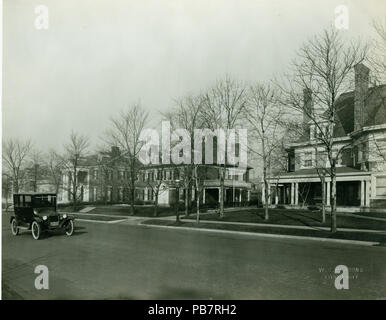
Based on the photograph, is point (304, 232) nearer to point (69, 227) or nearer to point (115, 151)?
point (69, 227)

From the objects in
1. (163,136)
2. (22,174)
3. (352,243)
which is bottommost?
(352,243)

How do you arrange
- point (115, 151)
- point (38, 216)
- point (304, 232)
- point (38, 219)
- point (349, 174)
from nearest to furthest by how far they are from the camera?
point (38, 219), point (38, 216), point (304, 232), point (349, 174), point (115, 151)

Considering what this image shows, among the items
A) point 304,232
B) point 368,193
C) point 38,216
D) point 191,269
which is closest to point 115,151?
point 38,216

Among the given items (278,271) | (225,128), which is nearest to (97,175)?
(225,128)

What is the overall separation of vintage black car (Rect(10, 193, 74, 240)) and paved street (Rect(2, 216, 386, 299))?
104 cm

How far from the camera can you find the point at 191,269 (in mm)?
9203

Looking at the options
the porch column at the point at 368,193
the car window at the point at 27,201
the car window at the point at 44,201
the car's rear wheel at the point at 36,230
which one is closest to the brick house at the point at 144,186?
the porch column at the point at 368,193

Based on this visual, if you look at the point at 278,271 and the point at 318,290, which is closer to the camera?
the point at 318,290

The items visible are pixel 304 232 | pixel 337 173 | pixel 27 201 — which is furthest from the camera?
pixel 337 173

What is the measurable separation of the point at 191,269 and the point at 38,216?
9321 mm

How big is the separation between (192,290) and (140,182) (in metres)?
42.2

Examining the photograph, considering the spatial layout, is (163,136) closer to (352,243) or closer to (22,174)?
(22,174)

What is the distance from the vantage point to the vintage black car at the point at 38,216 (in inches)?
608

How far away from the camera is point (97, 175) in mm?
40312
